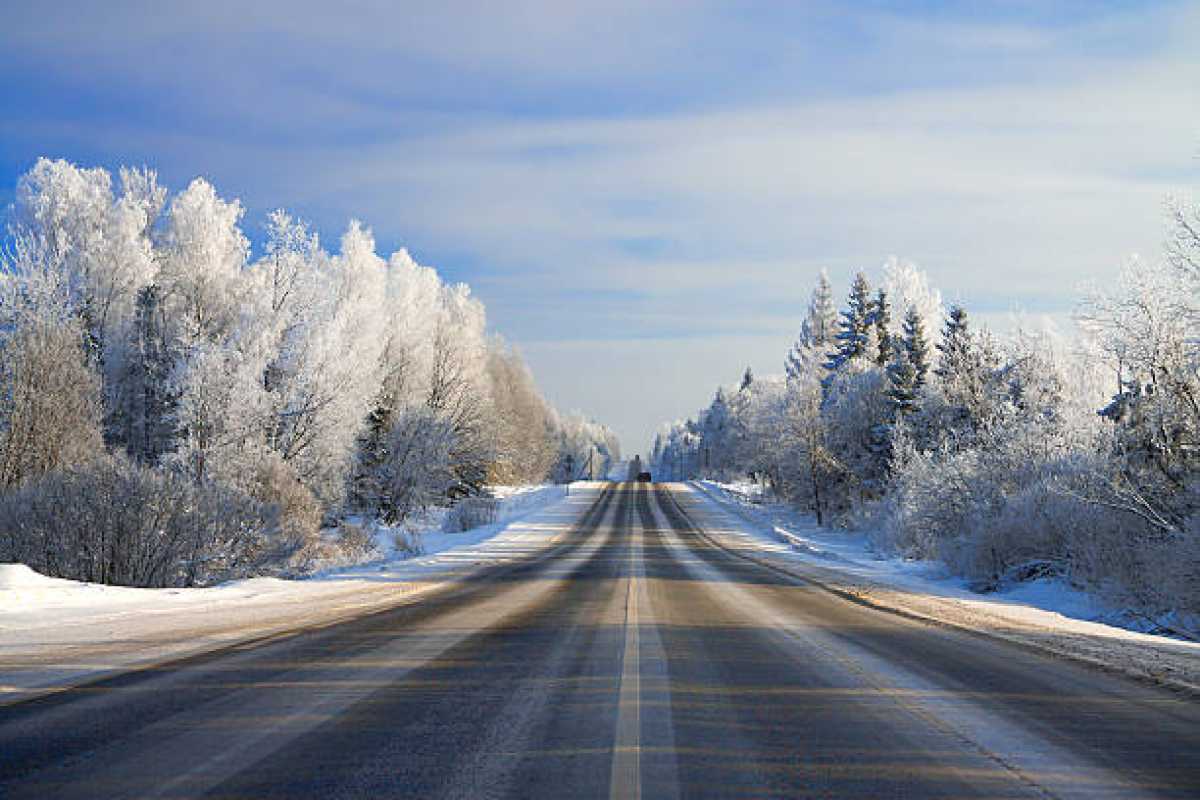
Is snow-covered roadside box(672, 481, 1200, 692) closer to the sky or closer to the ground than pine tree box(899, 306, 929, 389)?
closer to the ground

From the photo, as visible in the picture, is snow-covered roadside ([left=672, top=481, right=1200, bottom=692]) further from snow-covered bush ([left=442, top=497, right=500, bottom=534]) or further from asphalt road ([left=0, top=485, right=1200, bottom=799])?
snow-covered bush ([left=442, top=497, right=500, bottom=534])

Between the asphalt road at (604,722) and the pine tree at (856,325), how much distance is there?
143ft

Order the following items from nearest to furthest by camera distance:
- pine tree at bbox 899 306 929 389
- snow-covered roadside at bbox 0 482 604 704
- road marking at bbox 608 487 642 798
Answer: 1. road marking at bbox 608 487 642 798
2. snow-covered roadside at bbox 0 482 604 704
3. pine tree at bbox 899 306 929 389

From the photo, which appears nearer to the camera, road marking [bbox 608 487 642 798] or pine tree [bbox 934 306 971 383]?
road marking [bbox 608 487 642 798]

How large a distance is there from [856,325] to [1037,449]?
31.0 metres

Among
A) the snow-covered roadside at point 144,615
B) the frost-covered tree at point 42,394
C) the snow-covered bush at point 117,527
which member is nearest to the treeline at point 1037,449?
the snow-covered roadside at point 144,615

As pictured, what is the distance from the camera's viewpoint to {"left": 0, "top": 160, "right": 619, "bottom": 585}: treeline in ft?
57.8

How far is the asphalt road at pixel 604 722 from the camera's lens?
440 centimetres

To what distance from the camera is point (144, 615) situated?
10945 millimetres

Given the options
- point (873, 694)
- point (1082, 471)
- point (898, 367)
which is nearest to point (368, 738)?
point (873, 694)

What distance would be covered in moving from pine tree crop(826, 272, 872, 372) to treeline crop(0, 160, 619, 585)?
23.0 metres

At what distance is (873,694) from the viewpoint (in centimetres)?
673

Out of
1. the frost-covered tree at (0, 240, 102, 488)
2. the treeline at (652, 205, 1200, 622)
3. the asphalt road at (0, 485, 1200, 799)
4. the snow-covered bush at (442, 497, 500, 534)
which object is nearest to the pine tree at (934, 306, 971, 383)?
the treeline at (652, 205, 1200, 622)

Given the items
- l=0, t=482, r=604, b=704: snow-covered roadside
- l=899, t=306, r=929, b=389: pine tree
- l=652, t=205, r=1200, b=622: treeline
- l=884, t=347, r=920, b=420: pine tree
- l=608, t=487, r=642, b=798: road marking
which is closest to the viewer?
l=608, t=487, r=642, b=798: road marking
